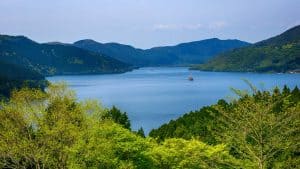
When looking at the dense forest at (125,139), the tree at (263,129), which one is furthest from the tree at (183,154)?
the tree at (263,129)

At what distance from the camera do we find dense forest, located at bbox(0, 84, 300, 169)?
32.4m

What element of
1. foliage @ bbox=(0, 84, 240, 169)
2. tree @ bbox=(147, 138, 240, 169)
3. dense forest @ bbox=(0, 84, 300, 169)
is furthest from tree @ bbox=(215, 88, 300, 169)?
tree @ bbox=(147, 138, 240, 169)

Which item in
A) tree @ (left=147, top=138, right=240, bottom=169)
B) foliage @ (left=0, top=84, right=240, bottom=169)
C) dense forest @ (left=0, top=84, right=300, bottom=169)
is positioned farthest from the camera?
foliage @ (left=0, top=84, right=240, bottom=169)

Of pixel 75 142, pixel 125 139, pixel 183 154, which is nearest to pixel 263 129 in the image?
pixel 183 154

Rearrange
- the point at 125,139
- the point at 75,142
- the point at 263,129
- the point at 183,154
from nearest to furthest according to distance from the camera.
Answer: the point at 263,129
the point at 183,154
the point at 125,139
the point at 75,142

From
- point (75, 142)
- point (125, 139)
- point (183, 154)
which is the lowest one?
point (75, 142)

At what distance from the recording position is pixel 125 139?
43000 millimetres

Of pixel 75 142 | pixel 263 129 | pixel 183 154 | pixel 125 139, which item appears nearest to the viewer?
pixel 263 129

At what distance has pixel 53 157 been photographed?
5172 centimetres

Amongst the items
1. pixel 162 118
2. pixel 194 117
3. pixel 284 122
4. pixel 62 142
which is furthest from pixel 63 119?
pixel 162 118

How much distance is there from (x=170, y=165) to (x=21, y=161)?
21.5 m

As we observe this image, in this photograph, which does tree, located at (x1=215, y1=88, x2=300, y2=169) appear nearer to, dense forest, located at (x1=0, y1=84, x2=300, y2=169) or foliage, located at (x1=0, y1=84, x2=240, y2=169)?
dense forest, located at (x1=0, y1=84, x2=300, y2=169)

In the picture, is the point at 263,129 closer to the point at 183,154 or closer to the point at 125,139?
the point at 183,154

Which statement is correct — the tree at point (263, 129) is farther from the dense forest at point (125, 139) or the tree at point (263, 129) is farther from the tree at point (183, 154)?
the tree at point (183, 154)
